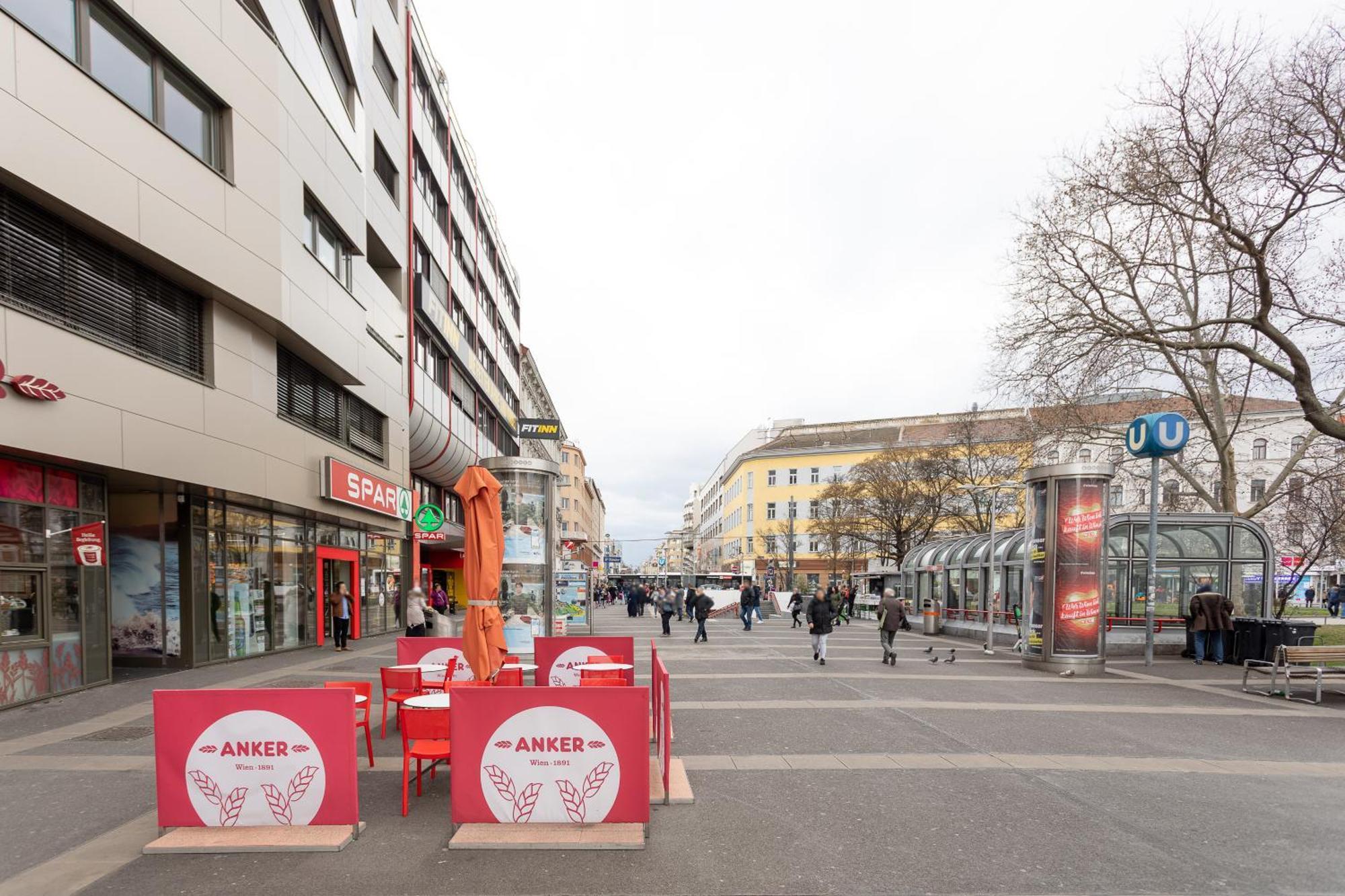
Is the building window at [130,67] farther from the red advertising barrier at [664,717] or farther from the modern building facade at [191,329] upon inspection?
the red advertising barrier at [664,717]

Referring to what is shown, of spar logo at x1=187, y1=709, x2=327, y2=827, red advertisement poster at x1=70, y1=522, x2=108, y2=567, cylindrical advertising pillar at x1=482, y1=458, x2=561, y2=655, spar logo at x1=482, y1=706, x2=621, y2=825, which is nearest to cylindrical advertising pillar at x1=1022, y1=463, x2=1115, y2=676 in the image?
cylindrical advertising pillar at x1=482, y1=458, x2=561, y2=655

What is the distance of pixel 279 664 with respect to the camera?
14547 mm

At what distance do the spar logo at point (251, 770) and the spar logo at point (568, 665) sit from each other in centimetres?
384

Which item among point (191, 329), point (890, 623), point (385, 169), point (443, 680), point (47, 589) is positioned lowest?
point (890, 623)

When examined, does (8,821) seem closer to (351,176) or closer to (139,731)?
(139,731)

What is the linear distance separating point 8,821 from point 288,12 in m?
15.9

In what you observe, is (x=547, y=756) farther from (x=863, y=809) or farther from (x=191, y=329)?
(x=191, y=329)

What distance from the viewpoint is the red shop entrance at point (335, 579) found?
61.6 feet

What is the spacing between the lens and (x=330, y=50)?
18.6 meters

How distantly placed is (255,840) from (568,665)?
4.30 meters

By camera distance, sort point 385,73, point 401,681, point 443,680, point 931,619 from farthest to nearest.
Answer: point 931,619 < point 385,73 < point 443,680 < point 401,681

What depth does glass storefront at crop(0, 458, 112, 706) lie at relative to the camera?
9867 mm

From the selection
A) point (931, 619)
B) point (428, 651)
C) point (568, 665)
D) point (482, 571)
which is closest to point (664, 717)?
point (482, 571)

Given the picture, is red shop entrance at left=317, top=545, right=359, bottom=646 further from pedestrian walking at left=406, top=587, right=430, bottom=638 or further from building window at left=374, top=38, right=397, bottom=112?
building window at left=374, top=38, right=397, bottom=112
